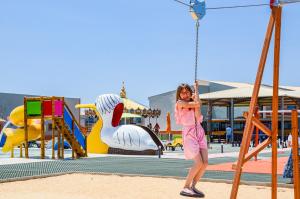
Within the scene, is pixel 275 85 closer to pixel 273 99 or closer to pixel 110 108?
pixel 273 99

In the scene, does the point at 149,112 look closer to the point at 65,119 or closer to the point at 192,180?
the point at 65,119

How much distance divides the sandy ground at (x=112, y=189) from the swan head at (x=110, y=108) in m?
10.5

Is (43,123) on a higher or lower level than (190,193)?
higher

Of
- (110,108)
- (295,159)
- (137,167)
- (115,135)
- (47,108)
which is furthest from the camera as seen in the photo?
(110,108)

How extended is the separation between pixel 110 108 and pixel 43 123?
138 inches

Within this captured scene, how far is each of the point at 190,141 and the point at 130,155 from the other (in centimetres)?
1427

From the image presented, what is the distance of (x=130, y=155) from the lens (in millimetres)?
21094

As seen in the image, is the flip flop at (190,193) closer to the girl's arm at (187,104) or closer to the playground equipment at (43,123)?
the girl's arm at (187,104)

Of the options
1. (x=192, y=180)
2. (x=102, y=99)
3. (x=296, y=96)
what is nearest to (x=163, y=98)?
(x=296, y=96)

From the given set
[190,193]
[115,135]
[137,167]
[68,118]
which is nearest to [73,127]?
[68,118]

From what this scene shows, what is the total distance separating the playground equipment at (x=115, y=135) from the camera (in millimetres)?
21406

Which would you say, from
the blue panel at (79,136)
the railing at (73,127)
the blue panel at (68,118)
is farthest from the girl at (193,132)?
the blue panel at (79,136)

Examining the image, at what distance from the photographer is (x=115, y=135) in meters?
21.8

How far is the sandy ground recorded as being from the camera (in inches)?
327
